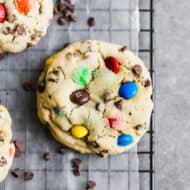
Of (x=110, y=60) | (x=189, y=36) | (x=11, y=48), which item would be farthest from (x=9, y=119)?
(x=189, y=36)

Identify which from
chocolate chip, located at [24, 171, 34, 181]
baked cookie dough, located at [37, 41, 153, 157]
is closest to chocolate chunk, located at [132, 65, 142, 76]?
baked cookie dough, located at [37, 41, 153, 157]

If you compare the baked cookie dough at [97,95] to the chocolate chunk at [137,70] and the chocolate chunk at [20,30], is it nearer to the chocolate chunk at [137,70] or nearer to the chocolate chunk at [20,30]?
the chocolate chunk at [137,70]

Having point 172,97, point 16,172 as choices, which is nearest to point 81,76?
point 16,172

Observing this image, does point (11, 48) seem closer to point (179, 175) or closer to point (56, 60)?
point (56, 60)

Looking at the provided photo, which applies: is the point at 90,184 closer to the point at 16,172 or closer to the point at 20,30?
the point at 16,172

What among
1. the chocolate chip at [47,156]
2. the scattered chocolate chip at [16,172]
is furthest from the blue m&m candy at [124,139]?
the scattered chocolate chip at [16,172]

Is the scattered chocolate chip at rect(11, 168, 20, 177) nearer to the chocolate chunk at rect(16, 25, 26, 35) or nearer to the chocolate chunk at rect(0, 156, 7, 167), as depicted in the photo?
the chocolate chunk at rect(0, 156, 7, 167)
